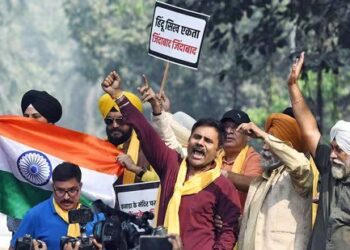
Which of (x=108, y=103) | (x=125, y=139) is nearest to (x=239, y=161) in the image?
(x=125, y=139)

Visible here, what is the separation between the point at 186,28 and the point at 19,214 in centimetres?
178

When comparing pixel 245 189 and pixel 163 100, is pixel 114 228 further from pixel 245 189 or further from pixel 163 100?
pixel 163 100

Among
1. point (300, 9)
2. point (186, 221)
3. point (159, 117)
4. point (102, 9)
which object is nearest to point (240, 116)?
point (159, 117)

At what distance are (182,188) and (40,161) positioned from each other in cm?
190

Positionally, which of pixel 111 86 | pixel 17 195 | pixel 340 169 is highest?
pixel 111 86

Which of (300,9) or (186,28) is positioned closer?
(186,28)

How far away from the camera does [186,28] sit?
10047 millimetres

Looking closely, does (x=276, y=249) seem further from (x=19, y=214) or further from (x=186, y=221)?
(x=19, y=214)

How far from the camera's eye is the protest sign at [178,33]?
10.0 meters

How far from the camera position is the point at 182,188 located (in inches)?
335

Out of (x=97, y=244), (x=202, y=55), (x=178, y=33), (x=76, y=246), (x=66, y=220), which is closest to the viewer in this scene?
(x=97, y=244)

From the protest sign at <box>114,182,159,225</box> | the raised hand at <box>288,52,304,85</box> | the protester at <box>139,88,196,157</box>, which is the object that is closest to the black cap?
the protester at <box>139,88,196,157</box>

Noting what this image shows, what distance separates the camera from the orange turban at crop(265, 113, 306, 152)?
8.70m

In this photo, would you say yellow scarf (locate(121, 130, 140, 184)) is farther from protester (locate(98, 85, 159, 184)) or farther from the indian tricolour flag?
the indian tricolour flag
